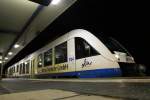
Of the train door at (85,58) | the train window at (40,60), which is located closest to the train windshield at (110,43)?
the train door at (85,58)

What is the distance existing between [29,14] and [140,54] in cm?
974

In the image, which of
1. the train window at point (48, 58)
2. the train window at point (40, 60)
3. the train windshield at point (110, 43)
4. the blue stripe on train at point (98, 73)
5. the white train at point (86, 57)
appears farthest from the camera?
the train window at point (40, 60)

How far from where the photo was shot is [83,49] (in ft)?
18.5

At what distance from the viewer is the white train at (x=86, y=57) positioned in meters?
4.95

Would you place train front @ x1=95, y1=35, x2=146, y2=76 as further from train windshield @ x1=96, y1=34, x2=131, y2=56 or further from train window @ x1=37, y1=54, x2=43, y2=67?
train window @ x1=37, y1=54, x2=43, y2=67

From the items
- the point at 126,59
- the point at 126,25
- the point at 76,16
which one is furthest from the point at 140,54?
the point at 126,59

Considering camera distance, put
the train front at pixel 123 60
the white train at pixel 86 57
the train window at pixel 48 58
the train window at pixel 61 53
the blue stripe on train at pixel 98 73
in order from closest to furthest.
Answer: the blue stripe on train at pixel 98 73, the white train at pixel 86 57, the train front at pixel 123 60, the train window at pixel 61 53, the train window at pixel 48 58

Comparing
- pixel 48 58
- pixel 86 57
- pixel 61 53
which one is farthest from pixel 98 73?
pixel 48 58

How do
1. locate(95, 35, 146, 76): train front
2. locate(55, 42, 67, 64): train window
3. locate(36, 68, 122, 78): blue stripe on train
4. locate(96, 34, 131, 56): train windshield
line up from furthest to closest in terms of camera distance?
locate(55, 42, 67, 64): train window → locate(96, 34, 131, 56): train windshield → locate(95, 35, 146, 76): train front → locate(36, 68, 122, 78): blue stripe on train

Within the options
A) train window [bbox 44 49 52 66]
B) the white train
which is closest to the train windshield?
the white train

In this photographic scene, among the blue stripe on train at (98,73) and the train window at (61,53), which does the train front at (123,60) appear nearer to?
the blue stripe on train at (98,73)

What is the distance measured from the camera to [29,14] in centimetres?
516

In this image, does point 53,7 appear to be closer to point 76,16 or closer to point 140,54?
point 76,16

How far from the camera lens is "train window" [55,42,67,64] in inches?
261
